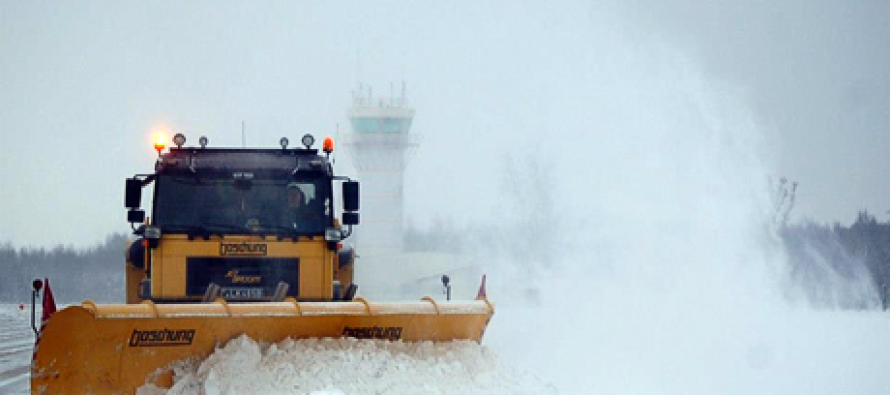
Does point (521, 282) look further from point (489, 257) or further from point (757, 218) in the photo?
point (757, 218)

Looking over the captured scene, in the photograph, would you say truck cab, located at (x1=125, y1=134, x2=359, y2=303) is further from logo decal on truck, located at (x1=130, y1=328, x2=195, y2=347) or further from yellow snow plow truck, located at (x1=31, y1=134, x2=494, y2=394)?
logo decal on truck, located at (x1=130, y1=328, x2=195, y2=347)

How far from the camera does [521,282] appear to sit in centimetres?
5184

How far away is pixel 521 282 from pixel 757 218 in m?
19.0

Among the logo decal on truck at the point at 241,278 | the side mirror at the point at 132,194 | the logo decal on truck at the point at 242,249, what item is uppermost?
the side mirror at the point at 132,194

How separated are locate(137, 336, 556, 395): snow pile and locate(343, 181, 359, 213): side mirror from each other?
7.21ft

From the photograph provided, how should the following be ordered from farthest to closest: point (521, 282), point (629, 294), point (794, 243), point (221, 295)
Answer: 1. point (521, 282)
2. point (794, 243)
3. point (629, 294)
4. point (221, 295)

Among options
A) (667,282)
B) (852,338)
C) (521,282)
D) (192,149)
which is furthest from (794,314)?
(521,282)

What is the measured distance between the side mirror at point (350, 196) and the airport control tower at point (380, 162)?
164 feet

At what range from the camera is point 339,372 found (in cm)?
941

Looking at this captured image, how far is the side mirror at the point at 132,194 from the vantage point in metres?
11.9

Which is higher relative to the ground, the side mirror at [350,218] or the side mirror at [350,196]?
the side mirror at [350,196]

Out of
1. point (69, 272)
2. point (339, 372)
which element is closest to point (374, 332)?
point (339, 372)

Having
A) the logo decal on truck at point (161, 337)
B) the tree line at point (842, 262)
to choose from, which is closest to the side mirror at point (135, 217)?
the logo decal on truck at point (161, 337)

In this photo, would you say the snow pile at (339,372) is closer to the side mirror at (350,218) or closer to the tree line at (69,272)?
the side mirror at (350,218)
